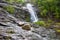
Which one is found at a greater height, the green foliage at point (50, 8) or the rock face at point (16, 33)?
the green foliage at point (50, 8)

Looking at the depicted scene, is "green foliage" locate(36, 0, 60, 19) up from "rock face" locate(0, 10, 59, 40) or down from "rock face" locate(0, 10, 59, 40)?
up

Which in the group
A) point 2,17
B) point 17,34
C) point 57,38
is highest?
point 2,17

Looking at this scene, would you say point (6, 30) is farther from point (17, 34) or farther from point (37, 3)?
point (37, 3)

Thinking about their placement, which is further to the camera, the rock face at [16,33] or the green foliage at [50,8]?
the green foliage at [50,8]

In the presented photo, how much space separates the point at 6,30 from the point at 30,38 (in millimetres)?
1656

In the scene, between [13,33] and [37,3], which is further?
[37,3]

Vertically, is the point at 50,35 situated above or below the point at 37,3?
below

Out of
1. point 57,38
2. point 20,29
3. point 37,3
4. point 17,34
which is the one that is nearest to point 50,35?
point 57,38

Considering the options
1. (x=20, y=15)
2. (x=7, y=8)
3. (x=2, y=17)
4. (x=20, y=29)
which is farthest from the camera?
(x=20, y=15)

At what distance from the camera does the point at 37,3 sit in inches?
976

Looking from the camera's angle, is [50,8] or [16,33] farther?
[50,8]

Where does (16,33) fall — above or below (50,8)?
Answer: below

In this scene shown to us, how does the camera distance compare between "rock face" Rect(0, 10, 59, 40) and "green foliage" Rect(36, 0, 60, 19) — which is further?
"green foliage" Rect(36, 0, 60, 19)

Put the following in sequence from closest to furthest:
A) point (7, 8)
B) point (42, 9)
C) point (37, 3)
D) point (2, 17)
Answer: point (2, 17) < point (7, 8) < point (42, 9) < point (37, 3)
